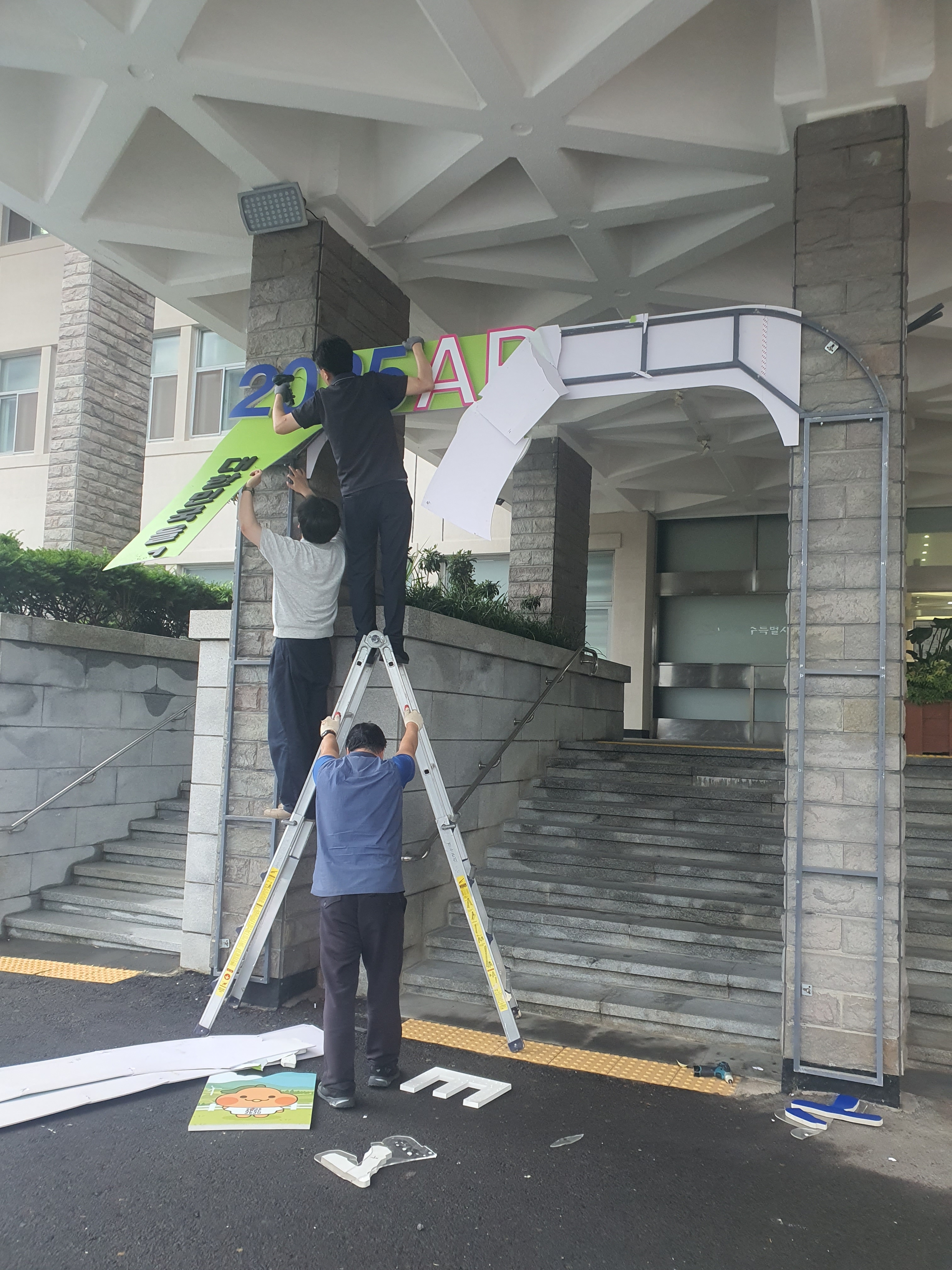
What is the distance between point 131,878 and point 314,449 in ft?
14.0

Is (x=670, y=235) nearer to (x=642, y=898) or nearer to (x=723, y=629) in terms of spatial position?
(x=642, y=898)

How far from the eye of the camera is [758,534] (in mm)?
15273

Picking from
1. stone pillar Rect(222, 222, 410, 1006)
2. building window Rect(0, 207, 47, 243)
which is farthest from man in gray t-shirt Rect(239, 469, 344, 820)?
building window Rect(0, 207, 47, 243)

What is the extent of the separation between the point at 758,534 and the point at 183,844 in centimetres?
1030

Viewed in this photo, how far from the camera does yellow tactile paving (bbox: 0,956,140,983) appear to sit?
6.56 metres

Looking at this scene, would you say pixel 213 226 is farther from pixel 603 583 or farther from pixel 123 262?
pixel 603 583

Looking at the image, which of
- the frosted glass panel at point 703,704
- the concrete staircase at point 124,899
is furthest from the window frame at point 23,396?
the frosted glass panel at point 703,704

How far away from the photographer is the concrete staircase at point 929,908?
5629 mm

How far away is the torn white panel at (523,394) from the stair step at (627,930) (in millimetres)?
3548

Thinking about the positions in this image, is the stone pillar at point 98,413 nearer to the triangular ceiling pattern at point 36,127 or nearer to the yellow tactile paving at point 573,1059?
the triangular ceiling pattern at point 36,127

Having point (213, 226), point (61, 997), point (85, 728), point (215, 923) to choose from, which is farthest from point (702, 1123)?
point (213, 226)

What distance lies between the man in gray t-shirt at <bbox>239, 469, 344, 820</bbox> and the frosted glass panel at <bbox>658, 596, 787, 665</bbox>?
403 inches

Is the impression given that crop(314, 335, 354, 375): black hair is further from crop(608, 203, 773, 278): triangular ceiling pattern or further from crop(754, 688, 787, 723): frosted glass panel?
crop(754, 688, 787, 723): frosted glass panel

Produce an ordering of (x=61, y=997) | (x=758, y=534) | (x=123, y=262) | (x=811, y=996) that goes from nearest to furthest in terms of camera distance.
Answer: (x=811, y=996) → (x=61, y=997) → (x=123, y=262) → (x=758, y=534)
